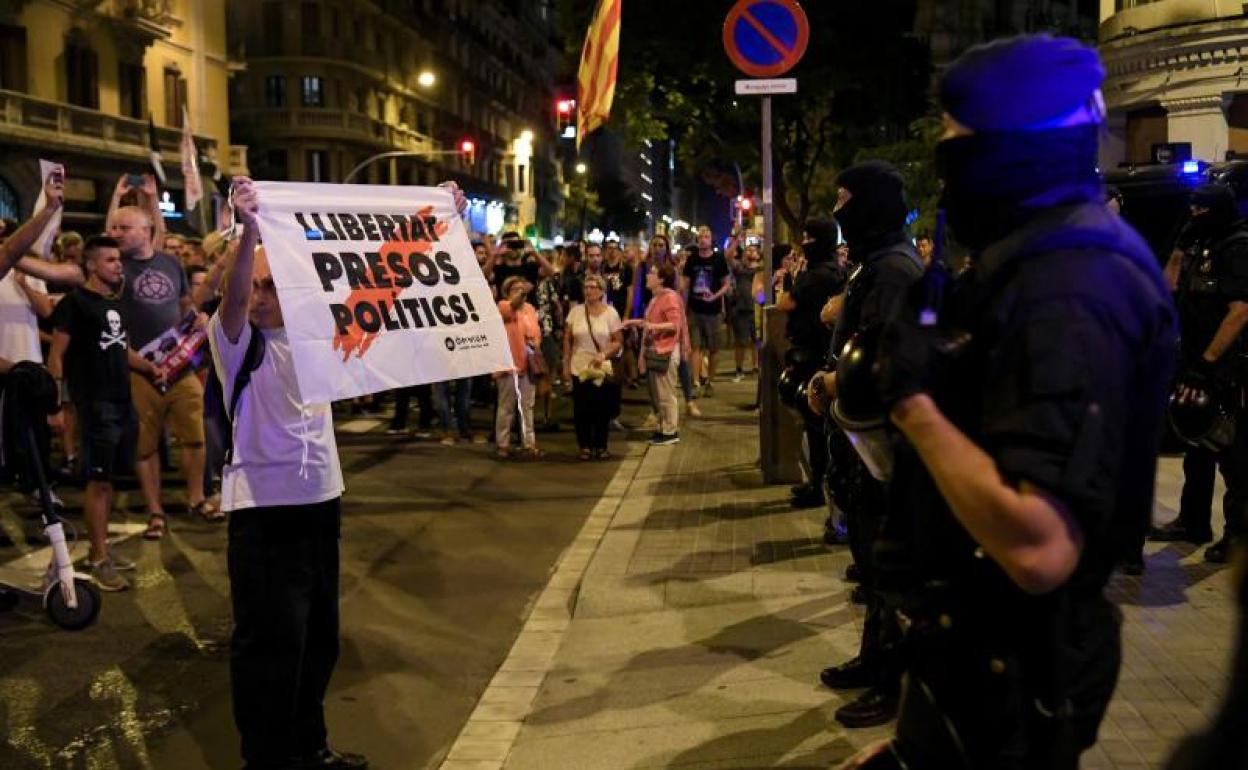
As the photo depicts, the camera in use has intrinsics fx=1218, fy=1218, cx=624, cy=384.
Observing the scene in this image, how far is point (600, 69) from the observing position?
973cm

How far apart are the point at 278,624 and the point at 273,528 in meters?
0.34

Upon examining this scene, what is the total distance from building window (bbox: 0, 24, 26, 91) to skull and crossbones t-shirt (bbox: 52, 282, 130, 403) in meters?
30.2

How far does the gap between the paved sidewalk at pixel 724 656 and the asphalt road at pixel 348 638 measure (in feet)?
0.85

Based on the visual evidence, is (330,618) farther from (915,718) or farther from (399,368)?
(915,718)

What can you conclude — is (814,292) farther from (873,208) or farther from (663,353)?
(663,353)

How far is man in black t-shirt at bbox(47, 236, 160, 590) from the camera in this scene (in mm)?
6934

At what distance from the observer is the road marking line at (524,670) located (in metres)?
4.77

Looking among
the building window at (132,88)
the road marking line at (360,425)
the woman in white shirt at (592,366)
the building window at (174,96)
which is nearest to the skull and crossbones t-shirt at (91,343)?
the woman in white shirt at (592,366)

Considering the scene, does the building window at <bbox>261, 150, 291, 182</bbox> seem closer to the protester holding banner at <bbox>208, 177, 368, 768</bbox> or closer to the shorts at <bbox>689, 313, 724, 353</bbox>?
the shorts at <bbox>689, 313, 724, 353</bbox>

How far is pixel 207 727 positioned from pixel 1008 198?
4119 millimetres

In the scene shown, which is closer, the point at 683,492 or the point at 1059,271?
the point at 1059,271

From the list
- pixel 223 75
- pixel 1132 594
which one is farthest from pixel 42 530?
pixel 223 75

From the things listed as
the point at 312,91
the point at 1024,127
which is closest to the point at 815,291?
the point at 1024,127

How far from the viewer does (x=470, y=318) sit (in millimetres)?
5316
